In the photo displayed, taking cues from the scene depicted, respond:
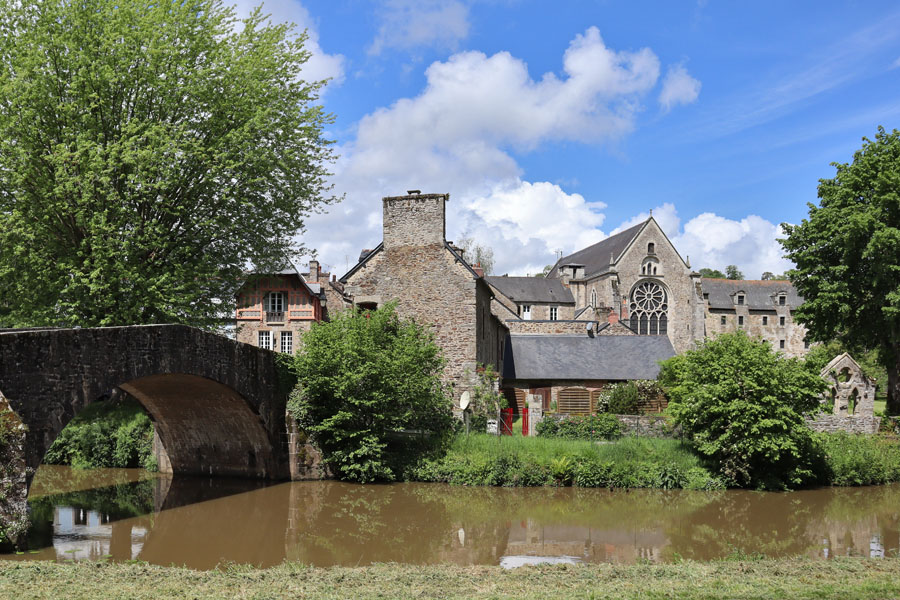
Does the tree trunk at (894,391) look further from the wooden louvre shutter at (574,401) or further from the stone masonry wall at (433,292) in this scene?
the stone masonry wall at (433,292)

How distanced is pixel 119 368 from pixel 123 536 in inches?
111

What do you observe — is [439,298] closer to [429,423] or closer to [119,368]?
[429,423]

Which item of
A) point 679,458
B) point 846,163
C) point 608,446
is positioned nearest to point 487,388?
point 608,446

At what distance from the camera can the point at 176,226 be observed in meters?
18.5

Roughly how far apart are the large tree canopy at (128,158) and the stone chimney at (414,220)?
13.6ft

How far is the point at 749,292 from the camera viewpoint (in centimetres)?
5903

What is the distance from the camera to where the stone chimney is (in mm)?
21516

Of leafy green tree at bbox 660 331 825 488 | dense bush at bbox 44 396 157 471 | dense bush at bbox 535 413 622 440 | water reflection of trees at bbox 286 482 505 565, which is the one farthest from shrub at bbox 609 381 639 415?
dense bush at bbox 44 396 157 471

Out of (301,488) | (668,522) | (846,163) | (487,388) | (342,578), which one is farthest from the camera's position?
(846,163)

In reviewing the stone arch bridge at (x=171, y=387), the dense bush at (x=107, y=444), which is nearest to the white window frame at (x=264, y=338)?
the dense bush at (x=107, y=444)

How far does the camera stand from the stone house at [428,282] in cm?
2095

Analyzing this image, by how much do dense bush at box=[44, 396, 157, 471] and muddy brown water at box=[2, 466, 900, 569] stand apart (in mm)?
1762

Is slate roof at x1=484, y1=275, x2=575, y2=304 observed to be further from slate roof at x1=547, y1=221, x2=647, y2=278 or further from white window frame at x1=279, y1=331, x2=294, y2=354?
white window frame at x1=279, y1=331, x2=294, y2=354

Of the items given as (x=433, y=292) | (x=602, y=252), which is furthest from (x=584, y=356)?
(x=602, y=252)
